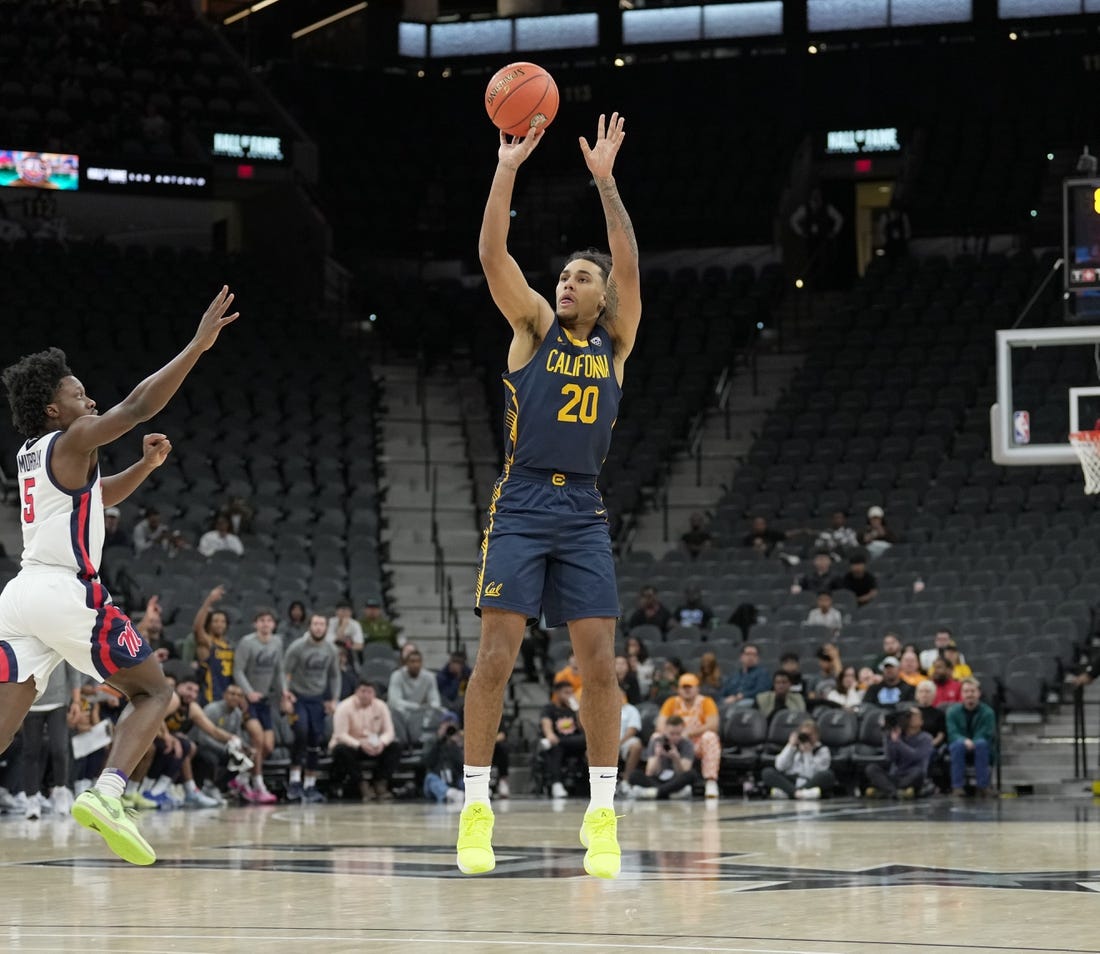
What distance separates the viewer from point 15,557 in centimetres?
2028

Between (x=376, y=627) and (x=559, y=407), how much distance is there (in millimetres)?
12965

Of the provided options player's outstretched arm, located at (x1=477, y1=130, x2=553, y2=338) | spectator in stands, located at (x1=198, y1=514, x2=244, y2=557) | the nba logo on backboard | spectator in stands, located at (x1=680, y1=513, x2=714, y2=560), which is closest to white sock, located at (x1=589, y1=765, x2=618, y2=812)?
player's outstretched arm, located at (x1=477, y1=130, x2=553, y2=338)

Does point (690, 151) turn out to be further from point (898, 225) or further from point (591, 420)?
point (591, 420)

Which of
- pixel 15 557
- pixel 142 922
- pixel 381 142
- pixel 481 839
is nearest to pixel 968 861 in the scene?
pixel 481 839

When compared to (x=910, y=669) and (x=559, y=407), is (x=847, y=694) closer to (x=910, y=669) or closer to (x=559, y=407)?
(x=910, y=669)

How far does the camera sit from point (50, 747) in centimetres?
1473

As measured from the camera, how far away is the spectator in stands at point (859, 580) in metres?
19.8

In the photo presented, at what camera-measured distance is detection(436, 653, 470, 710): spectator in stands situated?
718 inches

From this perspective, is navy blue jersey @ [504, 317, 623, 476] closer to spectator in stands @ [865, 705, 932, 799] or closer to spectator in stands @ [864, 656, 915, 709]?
spectator in stands @ [865, 705, 932, 799]

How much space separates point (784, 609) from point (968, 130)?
1273cm

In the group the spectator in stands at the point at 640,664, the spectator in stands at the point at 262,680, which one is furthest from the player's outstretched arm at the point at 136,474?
the spectator in stands at the point at 640,664

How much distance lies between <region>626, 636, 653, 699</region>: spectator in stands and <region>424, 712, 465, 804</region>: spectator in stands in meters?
1.93

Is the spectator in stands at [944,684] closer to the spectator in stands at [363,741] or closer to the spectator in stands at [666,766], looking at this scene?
the spectator in stands at [666,766]

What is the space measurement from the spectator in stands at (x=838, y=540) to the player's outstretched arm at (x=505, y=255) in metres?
14.0
